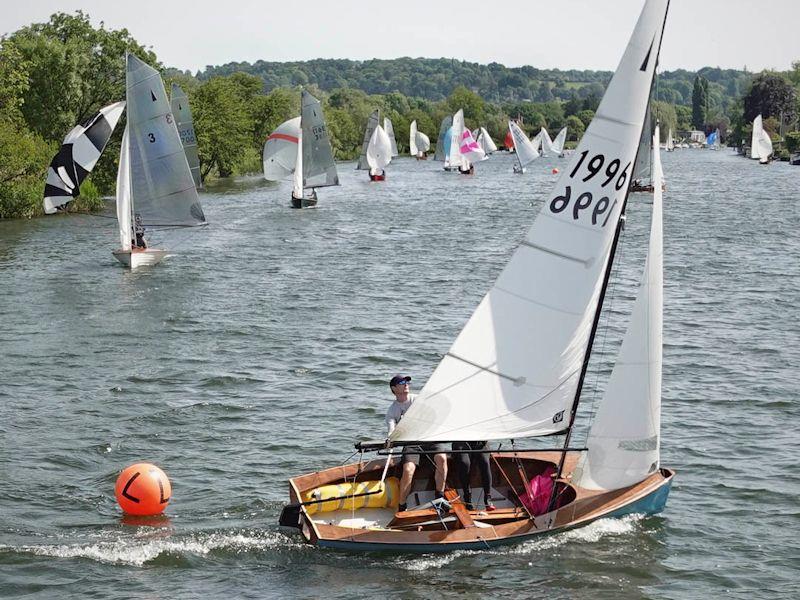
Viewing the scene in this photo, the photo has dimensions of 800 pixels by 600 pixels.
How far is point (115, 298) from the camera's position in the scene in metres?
37.2

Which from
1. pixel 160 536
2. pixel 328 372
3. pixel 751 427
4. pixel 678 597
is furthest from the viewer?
pixel 328 372

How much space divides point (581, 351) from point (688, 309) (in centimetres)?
1977

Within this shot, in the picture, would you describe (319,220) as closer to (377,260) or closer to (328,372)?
(377,260)

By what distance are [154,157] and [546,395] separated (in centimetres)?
2942

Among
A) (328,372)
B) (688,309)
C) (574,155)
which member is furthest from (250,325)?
(574,155)

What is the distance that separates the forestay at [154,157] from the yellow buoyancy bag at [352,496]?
2822 cm

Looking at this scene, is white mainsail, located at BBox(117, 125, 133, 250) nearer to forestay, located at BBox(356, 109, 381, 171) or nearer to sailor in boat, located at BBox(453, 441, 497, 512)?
sailor in boat, located at BBox(453, 441, 497, 512)

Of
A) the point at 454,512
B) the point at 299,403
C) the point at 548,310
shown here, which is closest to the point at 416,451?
the point at 454,512

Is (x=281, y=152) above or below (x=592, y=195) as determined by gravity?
below

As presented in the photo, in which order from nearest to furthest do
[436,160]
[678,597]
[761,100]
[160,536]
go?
[678,597]
[160,536]
[436,160]
[761,100]

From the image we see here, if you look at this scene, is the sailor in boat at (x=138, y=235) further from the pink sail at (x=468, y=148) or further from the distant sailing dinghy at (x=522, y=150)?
the distant sailing dinghy at (x=522, y=150)

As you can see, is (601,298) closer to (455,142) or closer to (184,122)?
(184,122)

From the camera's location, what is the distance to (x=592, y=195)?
1573 centimetres

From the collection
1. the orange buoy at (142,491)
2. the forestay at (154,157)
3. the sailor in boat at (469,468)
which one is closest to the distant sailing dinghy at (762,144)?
the forestay at (154,157)
